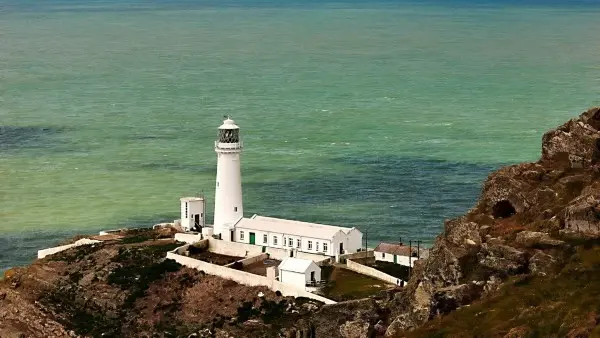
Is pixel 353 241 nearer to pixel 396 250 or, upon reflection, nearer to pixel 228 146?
pixel 396 250

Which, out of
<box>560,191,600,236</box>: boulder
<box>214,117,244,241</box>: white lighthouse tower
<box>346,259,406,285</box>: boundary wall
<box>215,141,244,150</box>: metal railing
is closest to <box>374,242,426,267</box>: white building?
<box>346,259,406,285</box>: boundary wall

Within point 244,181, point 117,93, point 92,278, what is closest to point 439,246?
point 92,278

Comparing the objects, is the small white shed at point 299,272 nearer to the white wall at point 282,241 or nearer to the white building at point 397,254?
the white wall at point 282,241

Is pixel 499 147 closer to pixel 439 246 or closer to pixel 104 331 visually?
pixel 104 331

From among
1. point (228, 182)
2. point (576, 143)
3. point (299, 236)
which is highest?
point (576, 143)

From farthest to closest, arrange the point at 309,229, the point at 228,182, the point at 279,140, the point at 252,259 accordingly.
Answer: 1. the point at 279,140
2. the point at 228,182
3. the point at 309,229
4. the point at 252,259

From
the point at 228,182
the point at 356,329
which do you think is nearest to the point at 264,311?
the point at 356,329
